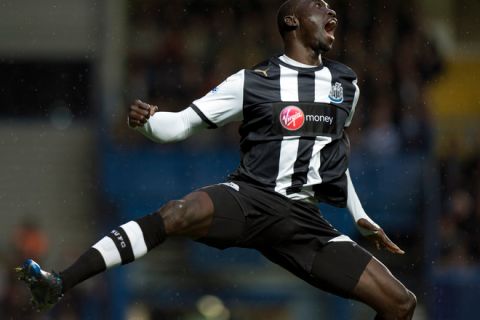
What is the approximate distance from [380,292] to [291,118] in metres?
0.97

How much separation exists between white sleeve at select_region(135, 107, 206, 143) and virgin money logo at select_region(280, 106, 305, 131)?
400 millimetres

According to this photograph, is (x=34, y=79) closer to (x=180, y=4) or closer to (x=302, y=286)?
(x=180, y=4)

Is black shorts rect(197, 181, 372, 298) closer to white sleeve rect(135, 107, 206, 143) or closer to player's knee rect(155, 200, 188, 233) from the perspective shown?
player's knee rect(155, 200, 188, 233)

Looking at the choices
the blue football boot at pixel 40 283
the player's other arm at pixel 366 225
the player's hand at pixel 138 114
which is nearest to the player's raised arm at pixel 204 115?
the player's hand at pixel 138 114

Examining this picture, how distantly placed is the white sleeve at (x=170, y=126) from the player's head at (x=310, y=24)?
2.34ft

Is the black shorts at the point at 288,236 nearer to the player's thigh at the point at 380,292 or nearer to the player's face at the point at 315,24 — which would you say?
the player's thigh at the point at 380,292

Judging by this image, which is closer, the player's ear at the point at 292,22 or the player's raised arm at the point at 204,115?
the player's raised arm at the point at 204,115

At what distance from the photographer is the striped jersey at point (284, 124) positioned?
5988 millimetres

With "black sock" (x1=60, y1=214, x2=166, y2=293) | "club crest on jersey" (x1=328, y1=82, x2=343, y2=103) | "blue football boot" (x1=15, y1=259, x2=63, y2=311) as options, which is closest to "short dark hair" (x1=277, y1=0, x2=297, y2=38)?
"club crest on jersey" (x1=328, y1=82, x2=343, y2=103)

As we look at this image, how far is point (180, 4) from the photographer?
43.7 ft

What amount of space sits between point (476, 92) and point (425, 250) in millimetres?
2760

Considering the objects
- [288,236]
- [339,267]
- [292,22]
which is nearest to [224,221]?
[288,236]

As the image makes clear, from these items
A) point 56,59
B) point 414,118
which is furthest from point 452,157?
point 56,59

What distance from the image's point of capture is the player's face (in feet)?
20.4
